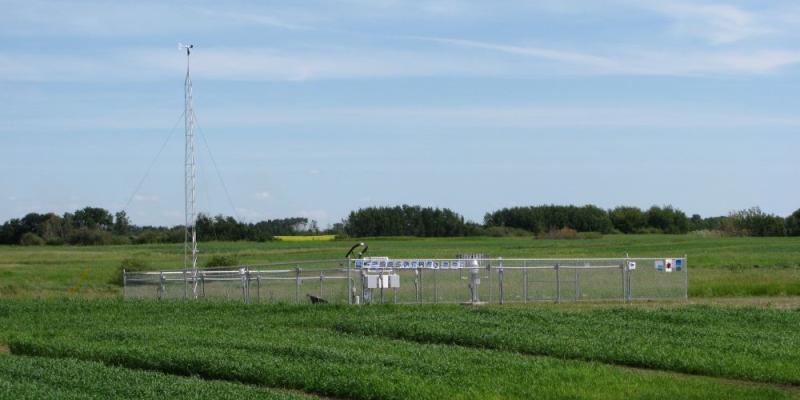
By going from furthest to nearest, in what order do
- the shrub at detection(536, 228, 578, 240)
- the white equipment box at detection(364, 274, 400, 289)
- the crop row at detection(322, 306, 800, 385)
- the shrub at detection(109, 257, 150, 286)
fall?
the shrub at detection(536, 228, 578, 240) → the shrub at detection(109, 257, 150, 286) → the white equipment box at detection(364, 274, 400, 289) → the crop row at detection(322, 306, 800, 385)

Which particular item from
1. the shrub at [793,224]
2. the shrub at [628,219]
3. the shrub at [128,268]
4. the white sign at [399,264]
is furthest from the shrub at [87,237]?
the white sign at [399,264]

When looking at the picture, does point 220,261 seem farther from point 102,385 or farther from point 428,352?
point 102,385

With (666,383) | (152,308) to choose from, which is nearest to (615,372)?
(666,383)

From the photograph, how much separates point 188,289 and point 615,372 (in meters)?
22.2

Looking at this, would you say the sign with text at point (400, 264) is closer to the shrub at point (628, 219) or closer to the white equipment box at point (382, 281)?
the white equipment box at point (382, 281)

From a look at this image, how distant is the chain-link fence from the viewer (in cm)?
3138

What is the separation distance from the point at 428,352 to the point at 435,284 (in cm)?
1354

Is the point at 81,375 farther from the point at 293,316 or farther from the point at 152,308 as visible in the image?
the point at 152,308

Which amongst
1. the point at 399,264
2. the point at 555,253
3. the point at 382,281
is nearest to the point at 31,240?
the point at 555,253

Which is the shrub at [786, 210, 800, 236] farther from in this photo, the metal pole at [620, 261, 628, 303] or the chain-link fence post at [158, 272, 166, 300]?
the chain-link fence post at [158, 272, 166, 300]

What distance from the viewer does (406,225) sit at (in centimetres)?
13538

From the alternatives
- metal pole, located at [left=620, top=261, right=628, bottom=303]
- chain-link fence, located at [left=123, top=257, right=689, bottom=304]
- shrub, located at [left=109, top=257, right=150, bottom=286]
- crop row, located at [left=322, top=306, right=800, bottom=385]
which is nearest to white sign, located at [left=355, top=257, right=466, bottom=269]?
chain-link fence, located at [left=123, top=257, right=689, bottom=304]

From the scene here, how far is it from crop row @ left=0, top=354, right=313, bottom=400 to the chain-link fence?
13535 millimetres

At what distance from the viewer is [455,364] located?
17078mm
